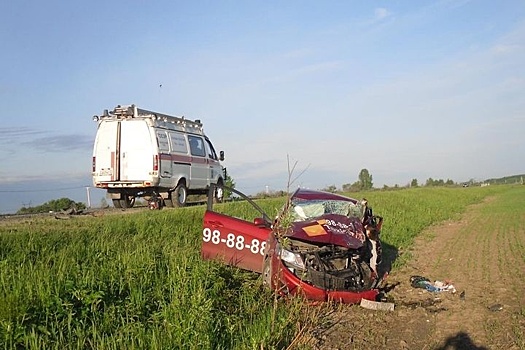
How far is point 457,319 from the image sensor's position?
748 centimetres

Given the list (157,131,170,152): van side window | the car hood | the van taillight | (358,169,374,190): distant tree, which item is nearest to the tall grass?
the car hood

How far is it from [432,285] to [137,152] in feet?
33.3

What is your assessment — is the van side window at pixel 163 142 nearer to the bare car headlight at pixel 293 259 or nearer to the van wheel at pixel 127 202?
the van wheel at pixel 127 202

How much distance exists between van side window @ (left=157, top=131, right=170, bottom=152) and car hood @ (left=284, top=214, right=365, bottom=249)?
358 inches

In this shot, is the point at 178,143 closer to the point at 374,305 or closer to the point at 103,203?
the point at 103,203

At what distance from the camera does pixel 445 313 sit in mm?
7871

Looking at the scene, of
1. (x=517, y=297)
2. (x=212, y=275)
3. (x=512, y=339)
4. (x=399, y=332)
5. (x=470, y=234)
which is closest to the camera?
(x=512, y=339)

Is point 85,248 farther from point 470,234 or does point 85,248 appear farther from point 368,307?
point 470,234

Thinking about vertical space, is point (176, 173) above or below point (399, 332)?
above

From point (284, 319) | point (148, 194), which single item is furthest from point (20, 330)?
point (148, 194)

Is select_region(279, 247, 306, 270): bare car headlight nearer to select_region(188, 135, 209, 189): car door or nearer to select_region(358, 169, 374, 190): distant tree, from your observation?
select_region(188, 135, 209, 189): car door

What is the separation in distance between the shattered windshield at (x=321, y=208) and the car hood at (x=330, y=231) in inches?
11.5

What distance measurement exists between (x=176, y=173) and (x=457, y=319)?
11874mm

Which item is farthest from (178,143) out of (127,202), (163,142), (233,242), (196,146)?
(233,242)
